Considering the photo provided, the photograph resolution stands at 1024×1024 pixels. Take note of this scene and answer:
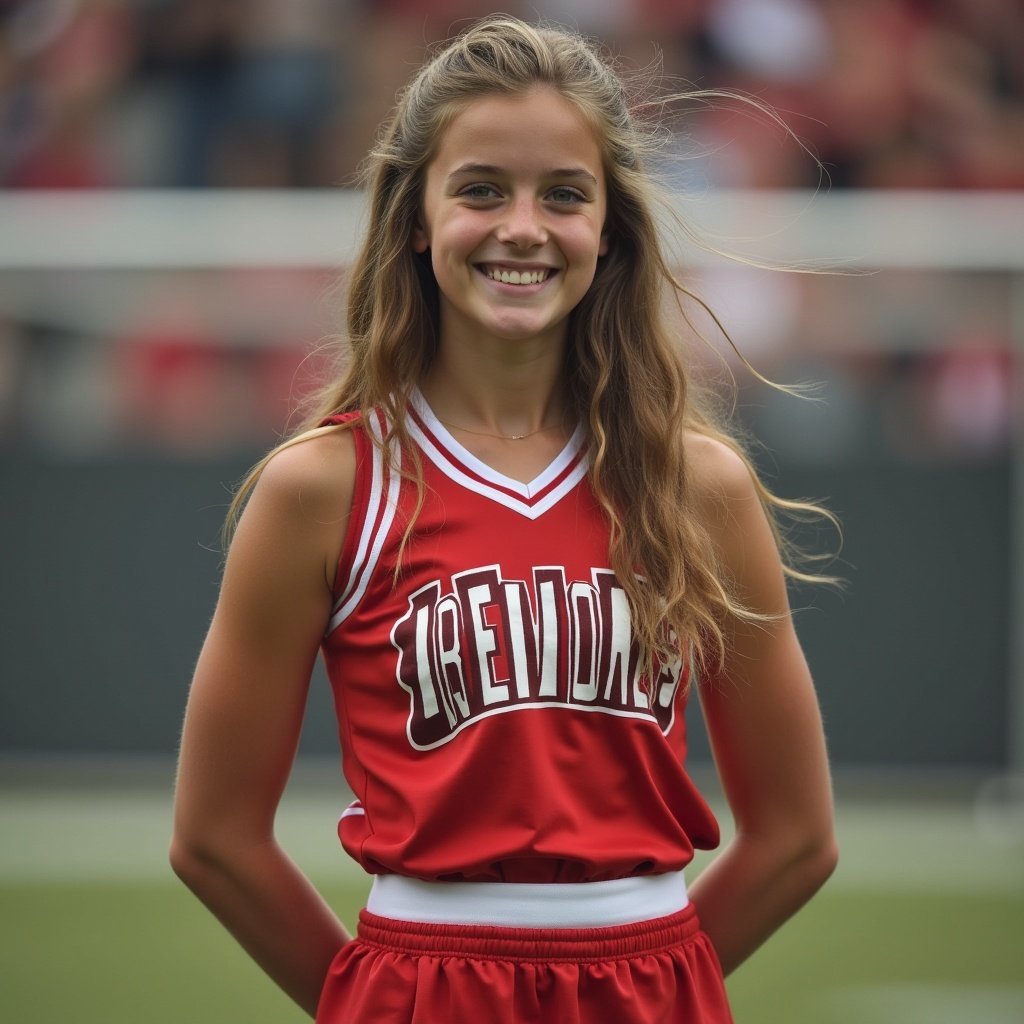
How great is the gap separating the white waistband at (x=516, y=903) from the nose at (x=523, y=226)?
0.77 meters

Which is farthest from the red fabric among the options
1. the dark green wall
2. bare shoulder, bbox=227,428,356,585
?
the dark green wall

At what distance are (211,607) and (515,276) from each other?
16.8ft

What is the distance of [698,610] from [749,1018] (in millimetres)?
2896

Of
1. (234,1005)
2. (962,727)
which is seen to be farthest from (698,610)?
(962,727)

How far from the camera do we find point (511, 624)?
80.0 inches

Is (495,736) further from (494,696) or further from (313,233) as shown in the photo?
(313,233)

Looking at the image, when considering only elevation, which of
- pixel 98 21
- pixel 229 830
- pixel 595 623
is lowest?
pixel 229 830

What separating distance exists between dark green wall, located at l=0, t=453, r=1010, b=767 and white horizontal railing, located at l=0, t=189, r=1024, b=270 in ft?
2.76

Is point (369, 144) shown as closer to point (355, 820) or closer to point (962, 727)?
point (962, 727)

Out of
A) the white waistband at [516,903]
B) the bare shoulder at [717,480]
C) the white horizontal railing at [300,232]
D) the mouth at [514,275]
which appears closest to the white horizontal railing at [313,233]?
the white horizontal railing at [300,232]

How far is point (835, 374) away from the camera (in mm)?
7316

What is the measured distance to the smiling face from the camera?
2.11 meters

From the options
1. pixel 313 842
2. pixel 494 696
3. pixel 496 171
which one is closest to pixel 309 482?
pixel 494 696

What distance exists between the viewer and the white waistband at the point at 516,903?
1.99m
